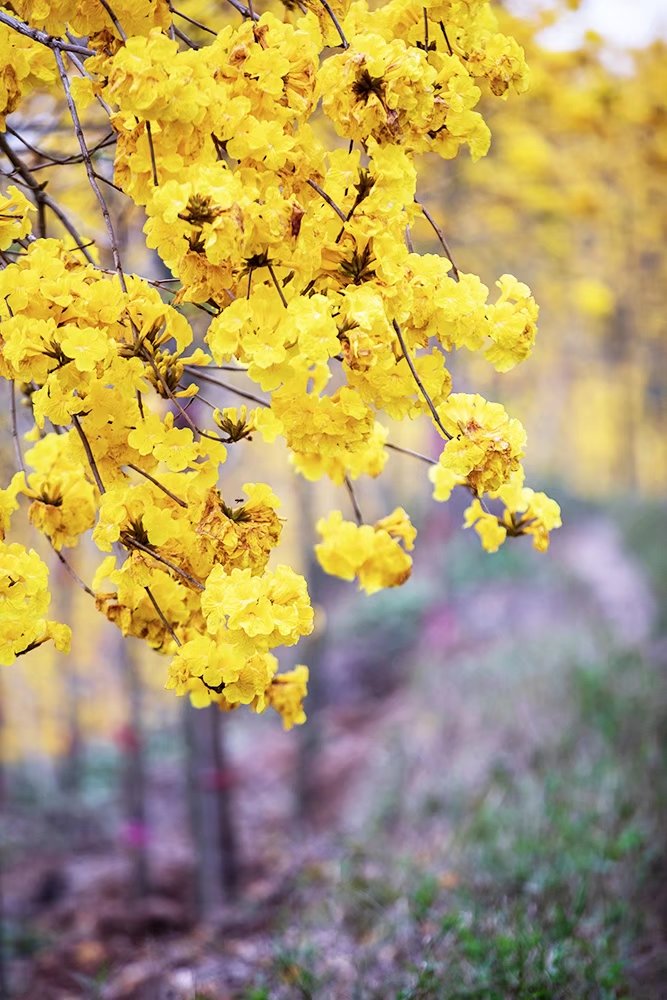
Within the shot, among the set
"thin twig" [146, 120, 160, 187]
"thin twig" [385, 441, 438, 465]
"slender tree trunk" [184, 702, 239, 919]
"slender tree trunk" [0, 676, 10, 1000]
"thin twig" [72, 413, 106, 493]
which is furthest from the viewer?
"slender tree trunk" [184, 702, 239, 919]

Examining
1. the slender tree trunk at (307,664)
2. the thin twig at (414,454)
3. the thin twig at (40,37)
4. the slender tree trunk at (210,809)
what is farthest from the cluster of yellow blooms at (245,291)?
the slender tree trunk at (307,664)

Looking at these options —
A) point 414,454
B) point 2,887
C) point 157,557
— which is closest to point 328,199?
point 414,454

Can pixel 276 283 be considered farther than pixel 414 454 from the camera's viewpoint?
No

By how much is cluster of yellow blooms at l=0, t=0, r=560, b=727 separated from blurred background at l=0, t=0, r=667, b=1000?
2.35 feet

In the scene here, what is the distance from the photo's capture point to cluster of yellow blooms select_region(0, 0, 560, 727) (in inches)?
48.2

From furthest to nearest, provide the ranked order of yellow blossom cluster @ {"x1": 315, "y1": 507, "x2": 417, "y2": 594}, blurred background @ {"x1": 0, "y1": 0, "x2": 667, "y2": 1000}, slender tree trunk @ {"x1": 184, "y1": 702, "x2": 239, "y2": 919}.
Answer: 1. slender tree trunk @ {"x1": 184, "y1": 702, "x2": 239, "y2": 919}
2. blurred background @ {"x1": 0, "y1": 0, "x2": 667, "y2": 1000}
3. yellow blossom cluster @ {"x1": 315, "y1": 507, "x2": 417, "y2": 594}

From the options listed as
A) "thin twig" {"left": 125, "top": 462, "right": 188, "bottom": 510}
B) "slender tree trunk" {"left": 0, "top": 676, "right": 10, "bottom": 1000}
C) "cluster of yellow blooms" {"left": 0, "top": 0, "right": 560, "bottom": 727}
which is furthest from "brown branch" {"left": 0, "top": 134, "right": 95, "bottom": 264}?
"slender tree trunk" {"left": 0, "top": 676, "right": 10, "bottom": 1000}

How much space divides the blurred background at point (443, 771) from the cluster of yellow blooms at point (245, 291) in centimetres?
72

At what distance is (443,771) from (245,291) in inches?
192

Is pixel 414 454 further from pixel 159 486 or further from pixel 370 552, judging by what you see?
pixel 159 486

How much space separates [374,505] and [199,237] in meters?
14.0

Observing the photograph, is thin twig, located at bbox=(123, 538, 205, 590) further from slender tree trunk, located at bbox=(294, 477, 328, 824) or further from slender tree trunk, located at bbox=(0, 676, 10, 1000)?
slender tree trunk, located at bbox=(294, 477, 328, 824)

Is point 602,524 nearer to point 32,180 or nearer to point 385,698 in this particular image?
point 385,698

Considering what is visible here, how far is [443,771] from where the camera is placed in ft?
18.2
